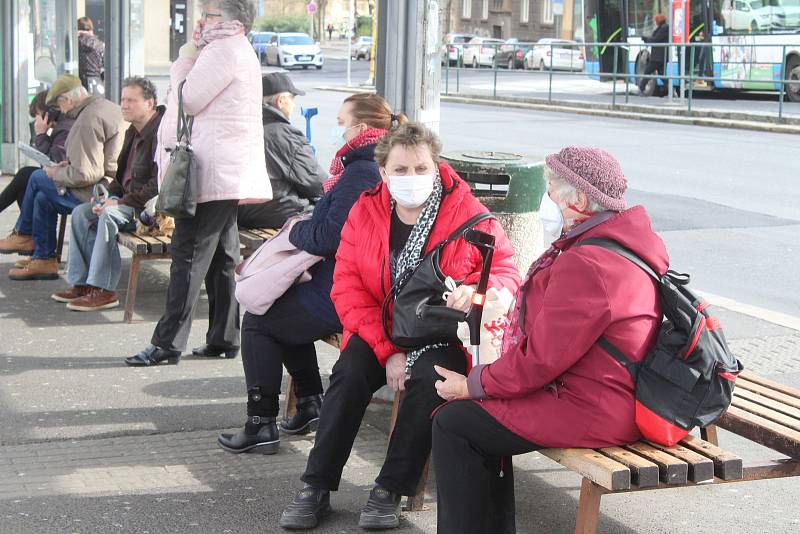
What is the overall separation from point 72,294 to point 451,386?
4.27m

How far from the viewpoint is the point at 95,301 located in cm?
720

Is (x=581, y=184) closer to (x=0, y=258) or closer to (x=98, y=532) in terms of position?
(x=98, y=532)

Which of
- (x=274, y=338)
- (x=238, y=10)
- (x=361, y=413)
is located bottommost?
(x=361, y=413)

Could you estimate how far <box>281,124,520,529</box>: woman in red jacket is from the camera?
3.99m

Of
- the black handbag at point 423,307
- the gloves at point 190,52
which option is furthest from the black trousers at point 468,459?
the gloves at point 190,52

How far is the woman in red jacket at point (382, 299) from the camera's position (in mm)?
3988

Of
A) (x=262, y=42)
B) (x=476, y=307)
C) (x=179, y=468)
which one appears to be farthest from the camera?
(x=262, y=42)

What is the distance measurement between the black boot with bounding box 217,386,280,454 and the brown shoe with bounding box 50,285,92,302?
9.68 ft

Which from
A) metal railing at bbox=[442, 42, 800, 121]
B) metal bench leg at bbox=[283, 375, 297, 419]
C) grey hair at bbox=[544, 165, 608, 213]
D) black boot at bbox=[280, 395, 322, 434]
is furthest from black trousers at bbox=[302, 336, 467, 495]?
metal railing at bbox=[442, 42, 800, 121]

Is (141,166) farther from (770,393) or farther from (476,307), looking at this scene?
(770,393)

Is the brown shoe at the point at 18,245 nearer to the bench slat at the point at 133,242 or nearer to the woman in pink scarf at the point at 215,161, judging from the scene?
the bench slat at the point at 133,242

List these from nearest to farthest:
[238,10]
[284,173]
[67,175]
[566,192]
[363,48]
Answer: [566,192] < [238,10] < [284,173] < [67,175] < [363,48]

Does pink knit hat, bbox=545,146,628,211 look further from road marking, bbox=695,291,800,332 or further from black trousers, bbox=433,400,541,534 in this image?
road marking, bbox=695,291,800,332

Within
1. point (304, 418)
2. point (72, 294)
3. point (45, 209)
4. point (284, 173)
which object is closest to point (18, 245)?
point (45, 209)
